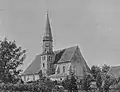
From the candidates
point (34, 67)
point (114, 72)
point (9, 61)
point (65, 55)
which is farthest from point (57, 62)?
point (9, 61)

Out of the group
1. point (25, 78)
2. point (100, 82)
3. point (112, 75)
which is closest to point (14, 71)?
point (100, 82)

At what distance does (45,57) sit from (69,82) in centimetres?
3727

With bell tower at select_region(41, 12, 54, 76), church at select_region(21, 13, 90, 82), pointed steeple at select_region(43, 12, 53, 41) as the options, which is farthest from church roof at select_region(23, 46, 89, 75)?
pointed steeple at select_region(43, 12, 53, 41)

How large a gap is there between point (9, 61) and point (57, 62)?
3556 cm

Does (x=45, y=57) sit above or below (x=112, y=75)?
above

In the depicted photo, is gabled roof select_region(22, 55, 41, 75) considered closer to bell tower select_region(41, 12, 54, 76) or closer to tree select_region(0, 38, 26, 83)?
bell tower select_region(41, 12, 54, 76)

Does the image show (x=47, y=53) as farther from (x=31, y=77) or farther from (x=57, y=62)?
(x=31, y=77)

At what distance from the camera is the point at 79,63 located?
7675 cm

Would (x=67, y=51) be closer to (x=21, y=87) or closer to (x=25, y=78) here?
(x=25, y=78)

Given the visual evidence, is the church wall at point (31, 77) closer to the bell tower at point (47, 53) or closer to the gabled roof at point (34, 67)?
the gabled roof at point (34, 67)

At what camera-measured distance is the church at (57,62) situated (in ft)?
249

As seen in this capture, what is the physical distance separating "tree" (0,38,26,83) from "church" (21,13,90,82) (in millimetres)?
28747

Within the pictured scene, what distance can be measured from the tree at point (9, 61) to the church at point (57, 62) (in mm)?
28747

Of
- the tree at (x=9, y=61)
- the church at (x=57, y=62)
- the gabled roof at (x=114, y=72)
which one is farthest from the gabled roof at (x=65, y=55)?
the tree at (x=9, y=61)
